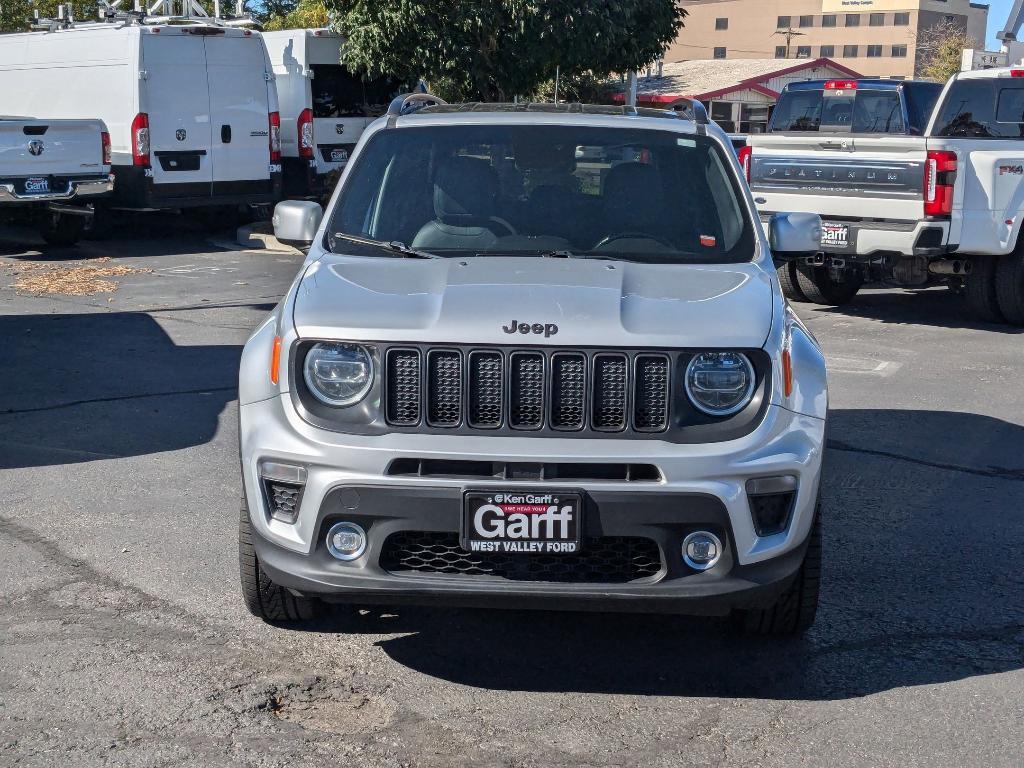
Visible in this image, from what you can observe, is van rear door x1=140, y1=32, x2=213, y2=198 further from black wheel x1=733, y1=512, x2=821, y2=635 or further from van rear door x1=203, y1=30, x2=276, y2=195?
black wheel x1=733, y1=512, x2=821, y2=635

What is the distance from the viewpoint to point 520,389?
3973 mm

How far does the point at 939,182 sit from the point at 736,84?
5524cm

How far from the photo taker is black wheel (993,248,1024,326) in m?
11.4

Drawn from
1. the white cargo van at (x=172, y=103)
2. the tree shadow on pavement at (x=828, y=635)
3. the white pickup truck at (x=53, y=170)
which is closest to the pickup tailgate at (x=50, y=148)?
the white pickup truck at (x=53, y=170)

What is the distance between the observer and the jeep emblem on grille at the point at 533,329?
3965 mm

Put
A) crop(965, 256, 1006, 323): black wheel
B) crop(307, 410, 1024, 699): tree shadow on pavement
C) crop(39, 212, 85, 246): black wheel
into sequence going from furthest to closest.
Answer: crop(39, 212, 85, 246): black wheel < crop(965, 256, 1006, 323): black wheel < crop(307, 410, 1024, 699): tree shadow on pavement

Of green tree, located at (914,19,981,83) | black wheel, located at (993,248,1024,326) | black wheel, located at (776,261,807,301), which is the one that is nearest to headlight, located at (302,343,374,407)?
black wheel, located at (993,248,1024,326)

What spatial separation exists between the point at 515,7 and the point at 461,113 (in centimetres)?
1274

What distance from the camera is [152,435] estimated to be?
24.2ft

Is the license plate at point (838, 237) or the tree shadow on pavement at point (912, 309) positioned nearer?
the license plate at point (838, 237)

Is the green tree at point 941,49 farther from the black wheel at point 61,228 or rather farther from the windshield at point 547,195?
the windshield at point 547,195

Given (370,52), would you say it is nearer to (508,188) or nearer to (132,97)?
(132,97)

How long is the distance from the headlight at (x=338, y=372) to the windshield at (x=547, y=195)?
0.89 meters

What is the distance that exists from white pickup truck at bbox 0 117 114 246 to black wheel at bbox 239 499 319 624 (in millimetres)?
11921
